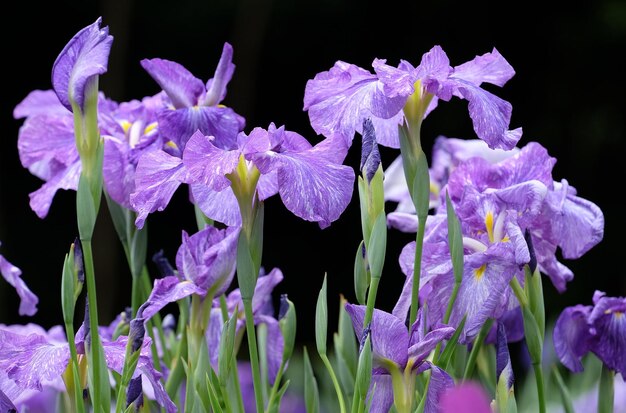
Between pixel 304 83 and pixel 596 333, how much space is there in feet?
9.35

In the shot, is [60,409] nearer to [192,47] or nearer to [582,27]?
[192,47]

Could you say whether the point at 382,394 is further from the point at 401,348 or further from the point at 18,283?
the point at 18,283

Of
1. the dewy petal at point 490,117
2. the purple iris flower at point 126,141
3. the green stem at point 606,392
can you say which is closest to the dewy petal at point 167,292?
the purple iris flower at point 126,141

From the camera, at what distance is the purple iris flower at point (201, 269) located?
654mm

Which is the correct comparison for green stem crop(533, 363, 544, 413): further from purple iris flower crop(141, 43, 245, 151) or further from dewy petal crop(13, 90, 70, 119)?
dewy petal crop(13, 90, 70, 119)

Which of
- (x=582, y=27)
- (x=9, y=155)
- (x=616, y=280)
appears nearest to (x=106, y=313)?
(x=9, y=155)

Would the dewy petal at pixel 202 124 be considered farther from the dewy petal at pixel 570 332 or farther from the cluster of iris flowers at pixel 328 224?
the dewy petal at pixel 570 332

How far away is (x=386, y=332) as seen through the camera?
0.60 m

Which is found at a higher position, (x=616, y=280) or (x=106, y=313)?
(x=616, y=280)

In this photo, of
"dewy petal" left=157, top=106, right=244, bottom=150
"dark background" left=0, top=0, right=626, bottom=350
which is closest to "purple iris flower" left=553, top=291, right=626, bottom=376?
"dewy petal" left=157, top=106, right=244, bottom=150

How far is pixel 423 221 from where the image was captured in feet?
2.06

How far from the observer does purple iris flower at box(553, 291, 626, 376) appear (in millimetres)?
759

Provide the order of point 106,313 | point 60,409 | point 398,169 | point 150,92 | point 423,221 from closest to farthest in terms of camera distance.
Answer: point 423,221
point 60,409
point 398,169
point 106,313
point 150,92

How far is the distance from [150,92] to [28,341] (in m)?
2.95
